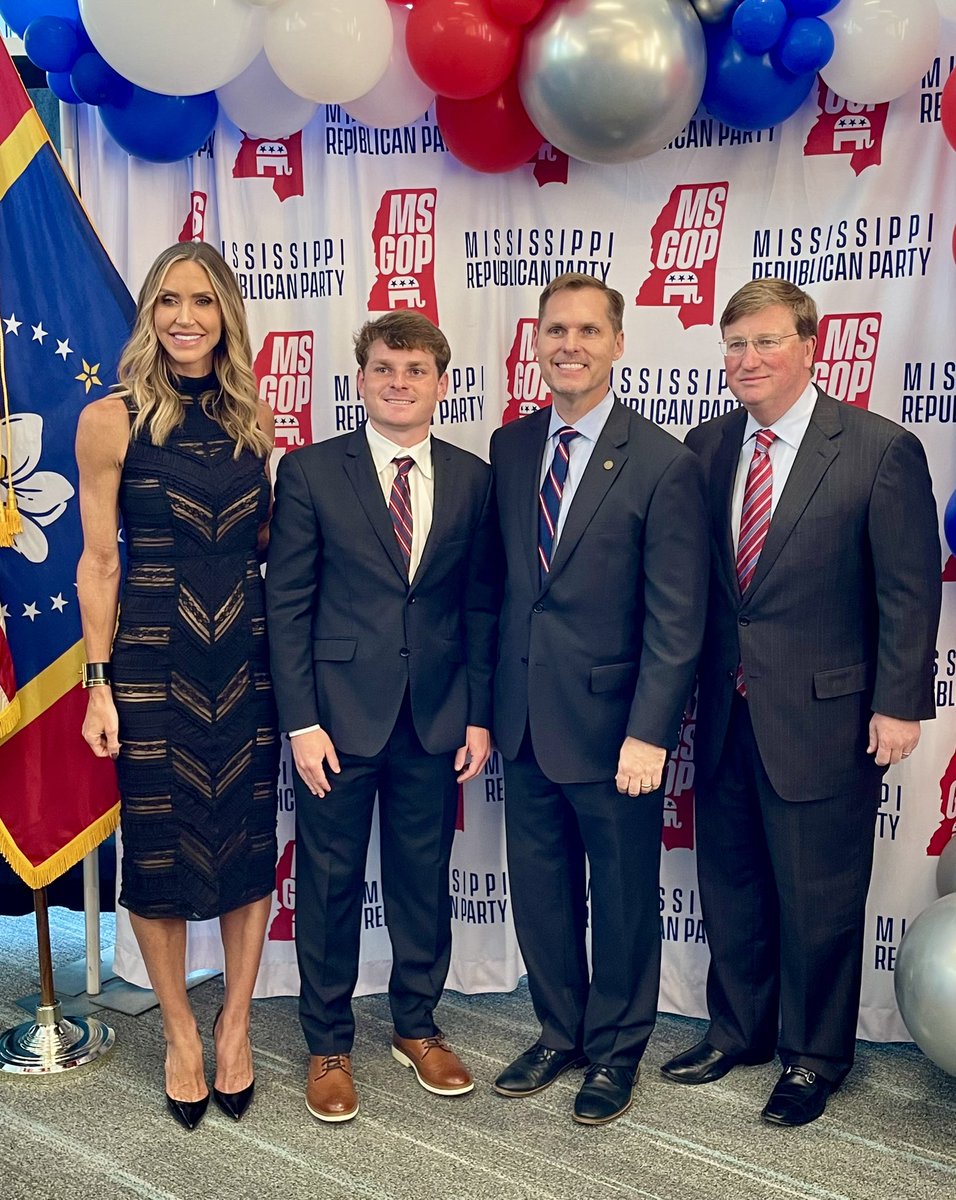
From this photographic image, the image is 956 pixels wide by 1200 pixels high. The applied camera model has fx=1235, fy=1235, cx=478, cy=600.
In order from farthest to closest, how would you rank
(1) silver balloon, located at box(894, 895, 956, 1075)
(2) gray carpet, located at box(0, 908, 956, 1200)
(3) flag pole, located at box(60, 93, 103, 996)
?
(3) flag pole, located at box(60, 93, 103, 996), (1) silver balloon, located at box(894, 895, 956, 1075), (2) gray carpet, located at box(0, 908, 956, 1200)

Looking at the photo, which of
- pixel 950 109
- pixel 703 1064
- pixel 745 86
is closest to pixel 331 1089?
pixel 703 1064

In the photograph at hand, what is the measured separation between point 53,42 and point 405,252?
37.8 inches

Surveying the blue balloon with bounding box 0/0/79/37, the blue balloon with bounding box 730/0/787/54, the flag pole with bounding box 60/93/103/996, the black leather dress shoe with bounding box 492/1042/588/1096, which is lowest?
the black leather dress shoe with bounding box 492/1042/588/1096

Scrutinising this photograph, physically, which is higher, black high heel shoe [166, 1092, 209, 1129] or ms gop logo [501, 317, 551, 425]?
ms gop logo [501, 317, 551, 425]

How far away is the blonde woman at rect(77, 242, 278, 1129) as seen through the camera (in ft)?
8.39

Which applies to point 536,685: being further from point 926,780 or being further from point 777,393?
point 926,780

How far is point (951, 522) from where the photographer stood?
276cm

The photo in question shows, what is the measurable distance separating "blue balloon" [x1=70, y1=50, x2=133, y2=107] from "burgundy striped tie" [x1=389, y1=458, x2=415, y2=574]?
1134mm

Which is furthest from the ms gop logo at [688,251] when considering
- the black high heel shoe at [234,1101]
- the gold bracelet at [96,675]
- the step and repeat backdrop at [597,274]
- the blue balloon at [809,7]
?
the black high heel shoe at [234,1101]

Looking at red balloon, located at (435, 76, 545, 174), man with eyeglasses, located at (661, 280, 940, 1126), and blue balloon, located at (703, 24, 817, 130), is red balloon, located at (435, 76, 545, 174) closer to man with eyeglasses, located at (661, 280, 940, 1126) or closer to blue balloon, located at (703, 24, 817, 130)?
blue balloon, located at (703, 24, 817, 130)

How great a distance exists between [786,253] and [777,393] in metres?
0.61

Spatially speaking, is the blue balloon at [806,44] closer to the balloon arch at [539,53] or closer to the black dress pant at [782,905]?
the balloon arch at [539,53]

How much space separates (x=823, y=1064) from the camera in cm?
276

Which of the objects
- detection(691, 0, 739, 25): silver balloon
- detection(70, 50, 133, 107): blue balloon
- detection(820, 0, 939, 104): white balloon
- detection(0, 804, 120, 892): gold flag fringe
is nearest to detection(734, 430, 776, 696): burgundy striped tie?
detection(820, 0, 939, 104): white balloon
